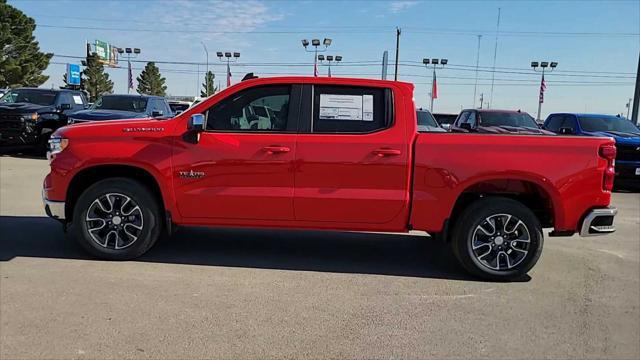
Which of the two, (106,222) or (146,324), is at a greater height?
(106,222)

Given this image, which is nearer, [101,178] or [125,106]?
[101,178]

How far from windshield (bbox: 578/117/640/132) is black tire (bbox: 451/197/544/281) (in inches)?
380

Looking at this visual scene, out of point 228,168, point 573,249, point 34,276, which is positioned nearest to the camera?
point 34,276

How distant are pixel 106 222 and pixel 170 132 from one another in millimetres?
1127

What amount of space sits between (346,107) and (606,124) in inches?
429

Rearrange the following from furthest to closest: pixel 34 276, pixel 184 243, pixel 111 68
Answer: pixel 111 68 → pixel 184 243 → pixel 34 276

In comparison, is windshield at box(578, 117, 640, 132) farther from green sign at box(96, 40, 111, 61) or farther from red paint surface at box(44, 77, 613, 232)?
green sign at box(96, 40, 111, 61)

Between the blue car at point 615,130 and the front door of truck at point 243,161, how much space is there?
31.8 feet

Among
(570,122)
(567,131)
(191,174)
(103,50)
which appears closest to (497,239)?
(191,174)

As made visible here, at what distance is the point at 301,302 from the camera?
14.9 feet

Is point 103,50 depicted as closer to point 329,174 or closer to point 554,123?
point 554,123

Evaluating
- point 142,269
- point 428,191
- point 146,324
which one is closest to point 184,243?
point 142,269

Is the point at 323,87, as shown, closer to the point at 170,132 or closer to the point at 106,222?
the point at 170,132

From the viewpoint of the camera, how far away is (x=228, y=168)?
17.3ft
